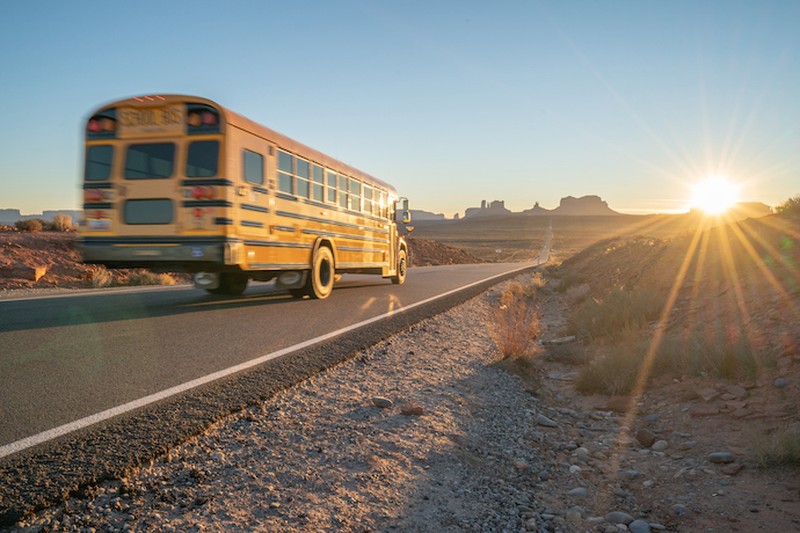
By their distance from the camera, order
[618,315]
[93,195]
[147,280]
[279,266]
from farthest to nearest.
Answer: [147,280]
[279,266]
[618,315]
[93,195]

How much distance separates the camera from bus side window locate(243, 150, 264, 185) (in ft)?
30.5

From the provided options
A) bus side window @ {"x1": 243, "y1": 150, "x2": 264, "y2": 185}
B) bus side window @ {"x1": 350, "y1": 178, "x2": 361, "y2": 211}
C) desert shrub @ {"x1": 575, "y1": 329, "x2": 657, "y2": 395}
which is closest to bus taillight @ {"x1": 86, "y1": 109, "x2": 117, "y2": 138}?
bus side window @ {"x1": 243, "y1": 150, "x2": 264, "y2": 185}

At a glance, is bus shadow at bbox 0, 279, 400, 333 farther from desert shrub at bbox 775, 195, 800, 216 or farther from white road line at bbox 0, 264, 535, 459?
desert shrub at bbox 775, 195, 800, 216

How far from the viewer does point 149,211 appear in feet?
29.7

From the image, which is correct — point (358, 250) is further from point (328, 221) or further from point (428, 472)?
point (428, 472)

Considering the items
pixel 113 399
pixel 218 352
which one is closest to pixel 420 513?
pixel 113 399

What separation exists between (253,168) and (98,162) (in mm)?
2346

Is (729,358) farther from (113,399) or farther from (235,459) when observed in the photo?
(113,399)

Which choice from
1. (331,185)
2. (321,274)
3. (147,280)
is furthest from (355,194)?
(147,280)

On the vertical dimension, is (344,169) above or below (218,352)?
above

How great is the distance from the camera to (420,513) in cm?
337

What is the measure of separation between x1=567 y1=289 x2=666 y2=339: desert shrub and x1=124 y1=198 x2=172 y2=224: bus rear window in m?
7.07

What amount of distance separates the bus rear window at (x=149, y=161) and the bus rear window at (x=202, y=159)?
0.31 meters

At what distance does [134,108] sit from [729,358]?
886cm
